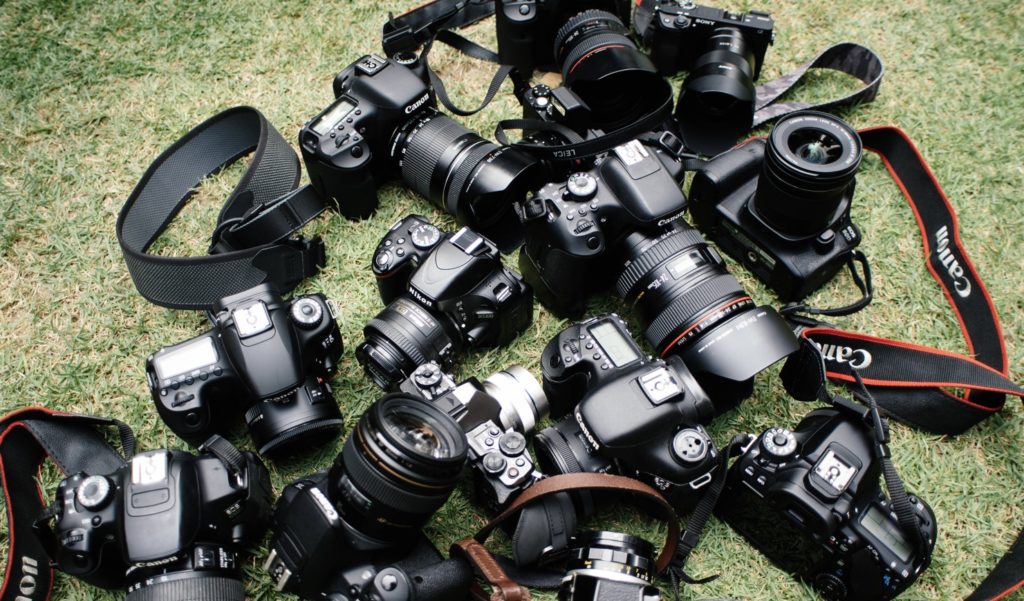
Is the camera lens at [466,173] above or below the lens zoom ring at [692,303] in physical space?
above

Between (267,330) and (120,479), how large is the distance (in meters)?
0.61

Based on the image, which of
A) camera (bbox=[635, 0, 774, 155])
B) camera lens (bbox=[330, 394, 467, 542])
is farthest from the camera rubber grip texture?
camera (bbox=[635, 0, 774, 155])

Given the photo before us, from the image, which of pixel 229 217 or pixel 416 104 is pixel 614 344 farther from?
pixel 229 217

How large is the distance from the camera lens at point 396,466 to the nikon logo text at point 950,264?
2.21 metres

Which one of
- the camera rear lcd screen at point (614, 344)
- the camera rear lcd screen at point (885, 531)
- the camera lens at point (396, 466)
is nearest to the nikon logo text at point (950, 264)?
the camera rear lcd screen at point (885, 531)

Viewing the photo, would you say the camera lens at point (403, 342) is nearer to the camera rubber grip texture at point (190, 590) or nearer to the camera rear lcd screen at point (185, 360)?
the camera rear lcd screen at point (185, 360)

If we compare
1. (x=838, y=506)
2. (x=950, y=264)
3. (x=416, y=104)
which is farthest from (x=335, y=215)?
(x=950, y=264)

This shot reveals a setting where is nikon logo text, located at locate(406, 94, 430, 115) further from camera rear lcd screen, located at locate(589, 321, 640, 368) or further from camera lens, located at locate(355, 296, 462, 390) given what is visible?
camera rear lcd screen, located at locate(589, 321, 640, 368)

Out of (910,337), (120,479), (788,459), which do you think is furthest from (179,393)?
(910,337)

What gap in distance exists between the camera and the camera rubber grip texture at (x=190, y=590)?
7.62 ft

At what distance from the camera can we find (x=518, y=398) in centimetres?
275

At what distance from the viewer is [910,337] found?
3262mm

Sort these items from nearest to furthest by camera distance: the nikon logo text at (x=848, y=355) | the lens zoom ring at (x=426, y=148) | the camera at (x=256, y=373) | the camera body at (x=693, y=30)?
the camera at (x=256, y=373), the nikon logo text at (x=848, y=355), the lens zoom ring at (x=426, y=148), the camera body at (x=693, y=30)

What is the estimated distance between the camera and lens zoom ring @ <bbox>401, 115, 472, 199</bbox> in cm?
333
